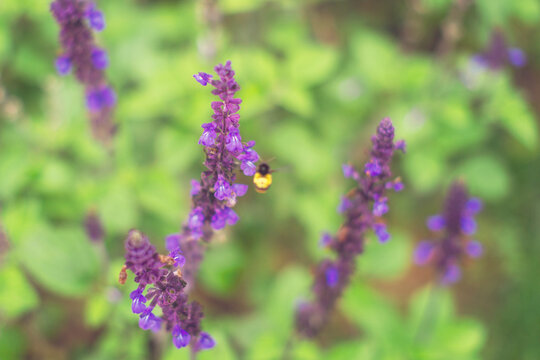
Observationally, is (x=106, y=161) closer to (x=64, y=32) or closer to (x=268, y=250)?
(x=64, y=32)

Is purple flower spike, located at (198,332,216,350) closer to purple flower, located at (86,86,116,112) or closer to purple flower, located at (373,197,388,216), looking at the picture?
purple flower, located at (373,197,388,216)

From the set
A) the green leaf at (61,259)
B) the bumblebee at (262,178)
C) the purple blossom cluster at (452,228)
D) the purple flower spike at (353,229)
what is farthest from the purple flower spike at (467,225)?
the green leaf at (61,259)

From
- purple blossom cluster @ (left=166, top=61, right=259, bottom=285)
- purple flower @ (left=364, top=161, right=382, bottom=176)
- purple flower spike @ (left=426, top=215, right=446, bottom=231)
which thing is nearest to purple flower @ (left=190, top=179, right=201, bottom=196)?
purple blossom cluster @ (left=166, top=61, right=259, bottom=285)

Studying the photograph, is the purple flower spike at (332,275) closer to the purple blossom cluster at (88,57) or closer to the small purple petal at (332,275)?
the small purple petal at (332,275)

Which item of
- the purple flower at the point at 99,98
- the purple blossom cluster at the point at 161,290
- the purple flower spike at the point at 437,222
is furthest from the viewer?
the purple flower at the point at 99,98

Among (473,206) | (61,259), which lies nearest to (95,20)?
(61,259)

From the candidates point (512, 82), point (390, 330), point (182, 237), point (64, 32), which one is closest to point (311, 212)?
point (390, 330)
